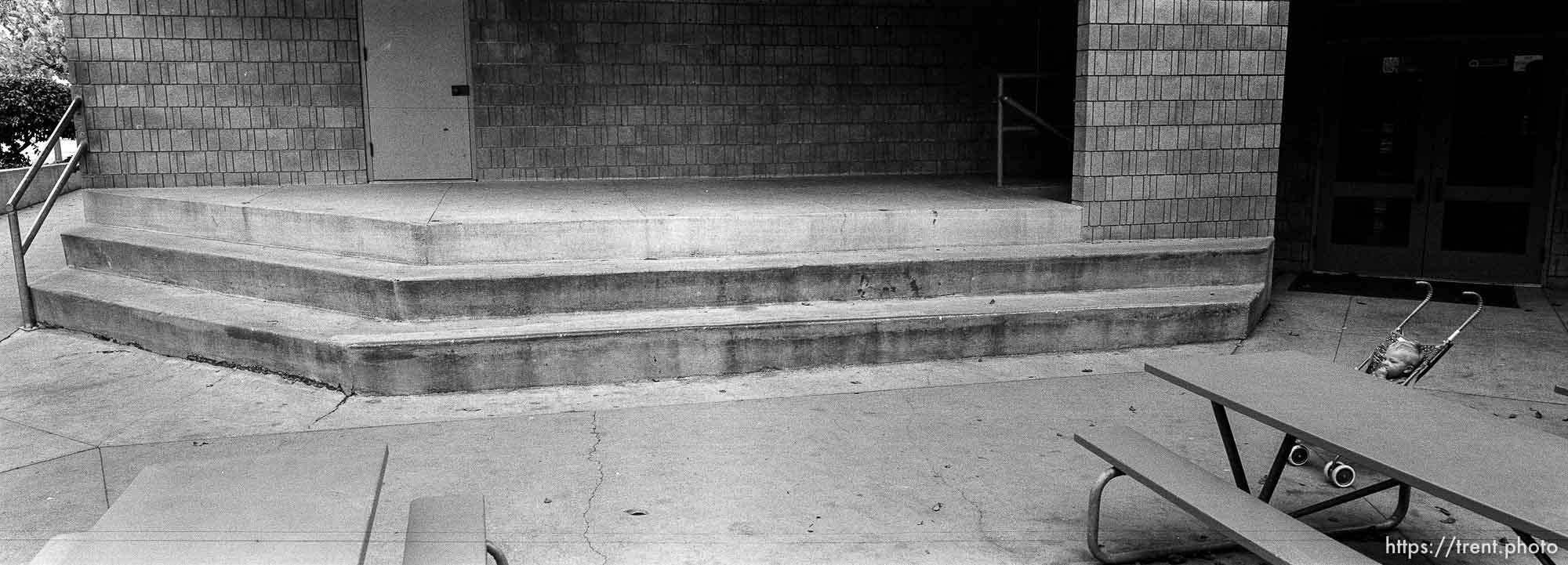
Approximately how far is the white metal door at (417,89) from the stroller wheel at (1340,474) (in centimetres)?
791

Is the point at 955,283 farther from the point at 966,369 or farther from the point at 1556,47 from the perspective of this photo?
the point at 1556,47

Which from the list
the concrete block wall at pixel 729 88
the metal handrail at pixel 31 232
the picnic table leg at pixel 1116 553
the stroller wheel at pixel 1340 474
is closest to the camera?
the picnic table leg at pixel 1116 553

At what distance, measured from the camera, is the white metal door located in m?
10.1

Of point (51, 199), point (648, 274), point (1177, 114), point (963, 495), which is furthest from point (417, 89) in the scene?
point (963, 495)

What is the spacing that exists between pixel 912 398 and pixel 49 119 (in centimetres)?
1396

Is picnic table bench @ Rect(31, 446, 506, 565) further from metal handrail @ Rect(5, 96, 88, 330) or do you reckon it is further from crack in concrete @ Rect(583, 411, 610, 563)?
metal handrail @ Rect(5, 96, 88, 330)

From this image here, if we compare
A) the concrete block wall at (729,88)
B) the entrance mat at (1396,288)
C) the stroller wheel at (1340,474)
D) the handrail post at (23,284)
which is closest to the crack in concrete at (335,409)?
the handrail post at (23,284)

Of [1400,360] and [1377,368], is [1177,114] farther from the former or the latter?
[1400,360]

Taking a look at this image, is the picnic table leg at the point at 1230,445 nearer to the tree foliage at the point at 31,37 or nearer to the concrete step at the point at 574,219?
the concrete step at the point at 574,219

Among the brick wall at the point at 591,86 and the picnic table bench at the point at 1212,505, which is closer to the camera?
the picnic table bench at the point at 1212,505

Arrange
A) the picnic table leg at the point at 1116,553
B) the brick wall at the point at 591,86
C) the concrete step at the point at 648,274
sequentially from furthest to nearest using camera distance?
the brick wall at the point at 591,86 < the concrete step at the point at 648,274 < the picnic table leg at the point at 1116,553

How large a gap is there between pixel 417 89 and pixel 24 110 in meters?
8.10

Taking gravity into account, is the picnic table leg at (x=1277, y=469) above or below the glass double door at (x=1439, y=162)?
below

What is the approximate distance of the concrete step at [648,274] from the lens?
6.99 m
